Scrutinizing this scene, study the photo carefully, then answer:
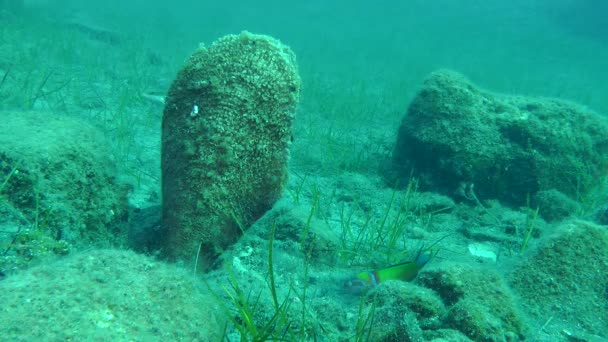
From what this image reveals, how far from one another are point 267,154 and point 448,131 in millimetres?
3423

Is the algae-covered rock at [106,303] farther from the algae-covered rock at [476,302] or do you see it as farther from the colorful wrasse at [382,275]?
the algae-covered rock at [476,302]

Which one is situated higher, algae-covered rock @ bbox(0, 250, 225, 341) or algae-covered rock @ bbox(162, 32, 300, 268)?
algae-covered rock @ bbox(162, 32, 300, 268)

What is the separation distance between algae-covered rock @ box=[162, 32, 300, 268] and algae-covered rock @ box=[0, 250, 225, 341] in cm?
70

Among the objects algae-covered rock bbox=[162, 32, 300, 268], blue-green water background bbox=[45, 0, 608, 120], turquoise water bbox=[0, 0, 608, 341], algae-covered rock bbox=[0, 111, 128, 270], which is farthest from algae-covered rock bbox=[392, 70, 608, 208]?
blue-green water background bbox=[45, 0, 608, 120]

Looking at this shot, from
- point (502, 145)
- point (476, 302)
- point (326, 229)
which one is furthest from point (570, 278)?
point (502, 145)

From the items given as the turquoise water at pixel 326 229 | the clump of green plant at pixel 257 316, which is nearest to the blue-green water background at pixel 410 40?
the turquoise water at pixel 326 229

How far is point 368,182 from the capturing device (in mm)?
5438

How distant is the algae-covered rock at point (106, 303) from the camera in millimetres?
1525

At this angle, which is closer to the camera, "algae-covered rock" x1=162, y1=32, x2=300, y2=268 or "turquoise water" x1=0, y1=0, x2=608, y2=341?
"turquoise water" x1=0, y1=0, x2=608, y2=341

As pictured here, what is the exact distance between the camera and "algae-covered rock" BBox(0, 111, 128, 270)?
240 centimetres

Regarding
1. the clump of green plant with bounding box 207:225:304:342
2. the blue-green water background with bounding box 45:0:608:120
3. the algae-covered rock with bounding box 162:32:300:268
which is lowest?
the clump of green plant with bounding box 207:225:304:342

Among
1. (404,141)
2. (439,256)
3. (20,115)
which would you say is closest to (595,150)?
(404,141)

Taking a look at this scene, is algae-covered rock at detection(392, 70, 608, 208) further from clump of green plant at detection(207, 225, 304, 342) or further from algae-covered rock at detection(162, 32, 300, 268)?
clump of green plant at detection(207, 225, 304, 342)

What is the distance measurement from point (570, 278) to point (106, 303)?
319 cm
